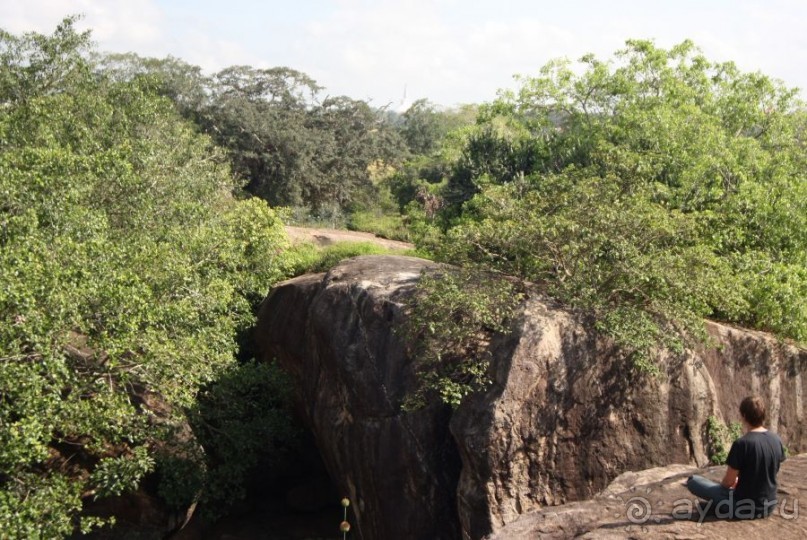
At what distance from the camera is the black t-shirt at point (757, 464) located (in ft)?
21.3

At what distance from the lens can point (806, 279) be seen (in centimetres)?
1332

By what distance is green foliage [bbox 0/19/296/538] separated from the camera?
33.4 feet

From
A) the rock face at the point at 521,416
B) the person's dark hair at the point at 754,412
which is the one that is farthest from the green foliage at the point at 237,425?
the person's dark hair at the point at 754,412

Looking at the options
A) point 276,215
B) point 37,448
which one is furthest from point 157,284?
point 276,215

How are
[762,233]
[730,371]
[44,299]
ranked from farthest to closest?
[762,233], [730,371], [44,299]

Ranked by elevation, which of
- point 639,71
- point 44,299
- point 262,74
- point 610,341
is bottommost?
point 610,341

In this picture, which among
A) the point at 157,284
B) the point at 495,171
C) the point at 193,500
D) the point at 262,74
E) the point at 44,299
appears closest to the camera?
the point at 44,299

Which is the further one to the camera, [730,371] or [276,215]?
[276,215]

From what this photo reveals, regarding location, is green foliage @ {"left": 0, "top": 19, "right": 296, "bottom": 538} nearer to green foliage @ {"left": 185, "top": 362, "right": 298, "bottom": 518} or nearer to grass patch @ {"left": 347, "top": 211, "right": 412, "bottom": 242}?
green foliage @ {"left": 185, "top": 362, "right": 298, "bottom": 518}

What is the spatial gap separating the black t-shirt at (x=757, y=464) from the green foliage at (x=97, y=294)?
780 centimetres

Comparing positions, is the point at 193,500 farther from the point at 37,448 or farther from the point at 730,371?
the point at 730,371

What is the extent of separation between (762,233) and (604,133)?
5.99 meters

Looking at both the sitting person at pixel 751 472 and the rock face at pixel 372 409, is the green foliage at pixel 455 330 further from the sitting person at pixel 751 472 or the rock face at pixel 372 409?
the sitting person at pixel 751 472

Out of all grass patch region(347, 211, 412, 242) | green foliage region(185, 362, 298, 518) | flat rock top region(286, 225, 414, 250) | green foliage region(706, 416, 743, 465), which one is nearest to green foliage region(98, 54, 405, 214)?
grass patch region(347, 211, 412, 242)
